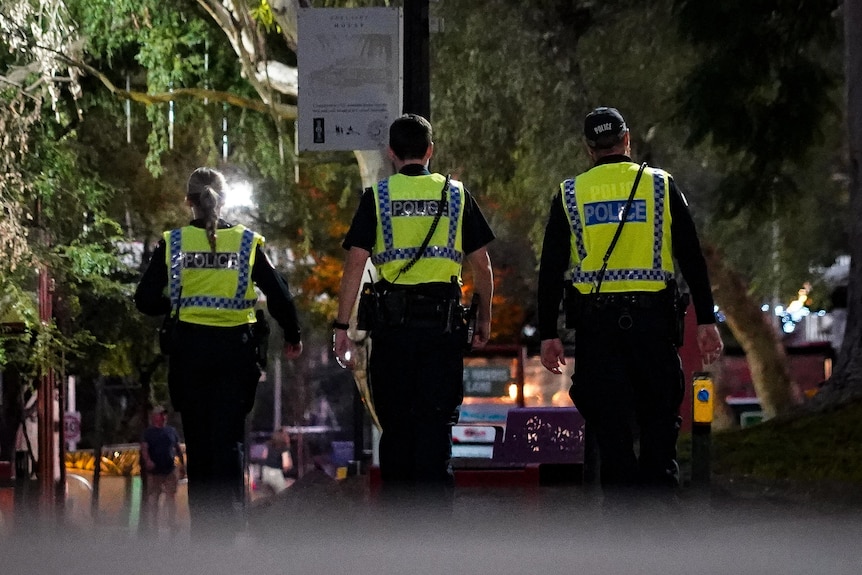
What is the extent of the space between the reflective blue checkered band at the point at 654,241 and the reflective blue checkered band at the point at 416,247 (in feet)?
1.64

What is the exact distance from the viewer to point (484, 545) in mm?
6473

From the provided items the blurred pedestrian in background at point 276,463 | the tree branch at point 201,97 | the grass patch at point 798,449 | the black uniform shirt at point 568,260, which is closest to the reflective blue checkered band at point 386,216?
the black uniform shirt at point 568,260

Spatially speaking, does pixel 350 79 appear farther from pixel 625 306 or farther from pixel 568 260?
pixel 625 306

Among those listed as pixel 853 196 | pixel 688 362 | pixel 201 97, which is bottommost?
pixel 688 362

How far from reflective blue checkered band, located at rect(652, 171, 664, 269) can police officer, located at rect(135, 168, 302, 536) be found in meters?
1.82

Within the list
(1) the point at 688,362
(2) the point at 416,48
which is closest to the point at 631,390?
(2) the point at 416,48

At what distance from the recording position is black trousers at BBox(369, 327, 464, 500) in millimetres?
6855

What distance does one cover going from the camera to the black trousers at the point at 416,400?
6.86 metres

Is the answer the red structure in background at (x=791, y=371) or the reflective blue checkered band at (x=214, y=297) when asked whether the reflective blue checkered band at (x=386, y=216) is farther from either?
the red structure in background at (x=791, y=371)

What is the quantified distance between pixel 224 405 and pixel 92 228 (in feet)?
54.9

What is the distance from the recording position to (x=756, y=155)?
1692 centimetres

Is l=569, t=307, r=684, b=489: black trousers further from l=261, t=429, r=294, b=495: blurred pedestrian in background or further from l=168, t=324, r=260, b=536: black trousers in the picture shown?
l=261, t=429, r=294, b=495: blurred pedestrian in background

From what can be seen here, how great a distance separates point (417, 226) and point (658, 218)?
3.31 ft

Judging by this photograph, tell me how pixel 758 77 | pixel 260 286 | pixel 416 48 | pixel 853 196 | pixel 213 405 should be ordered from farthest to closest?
pixel 758 77, pixel 853 196, pixel 416 48, pixel 260 286, pixel 213 405
